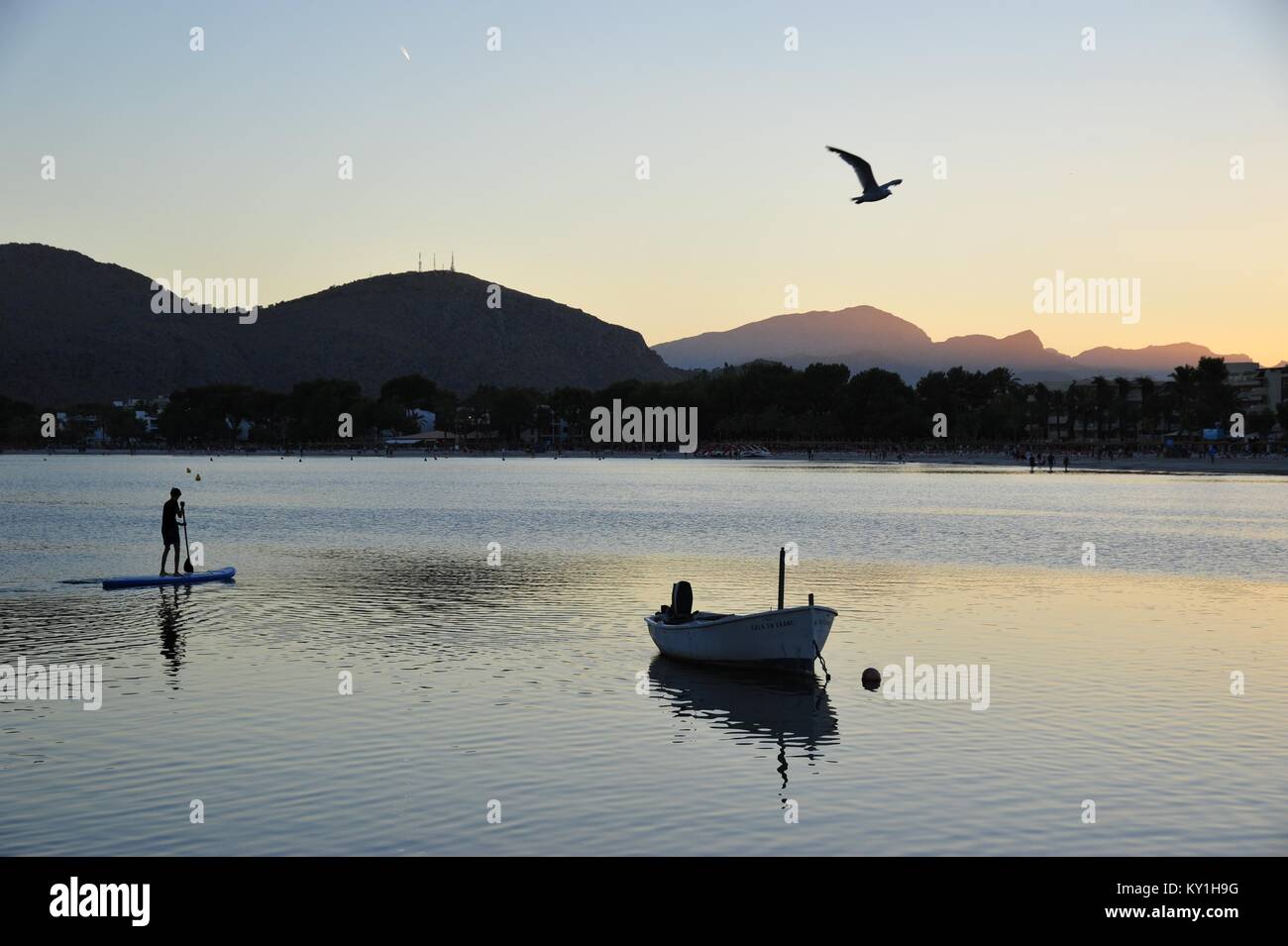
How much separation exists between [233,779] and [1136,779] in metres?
12.4

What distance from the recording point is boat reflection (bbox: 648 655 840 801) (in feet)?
67.9

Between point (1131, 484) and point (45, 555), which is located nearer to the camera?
point (45, 555)

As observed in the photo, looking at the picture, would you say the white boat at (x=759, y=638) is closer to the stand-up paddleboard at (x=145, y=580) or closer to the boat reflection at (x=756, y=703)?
the boat reflection at (x=756, y=703)

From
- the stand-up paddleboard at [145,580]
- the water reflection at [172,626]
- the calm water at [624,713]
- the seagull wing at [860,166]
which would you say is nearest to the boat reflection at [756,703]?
the calm water at [624,713]

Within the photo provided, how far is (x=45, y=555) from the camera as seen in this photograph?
53562 mm

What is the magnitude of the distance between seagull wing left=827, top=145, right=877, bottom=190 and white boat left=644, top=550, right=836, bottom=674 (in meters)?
11.0

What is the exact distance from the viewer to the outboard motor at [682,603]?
1110 inches

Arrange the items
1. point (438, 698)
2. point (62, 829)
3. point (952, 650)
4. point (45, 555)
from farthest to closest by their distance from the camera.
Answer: point (45, 555)
point (952, 650)
point (438, 698)
point (62, 829)

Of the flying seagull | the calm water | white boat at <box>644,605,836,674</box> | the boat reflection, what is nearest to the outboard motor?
white boat at <box>644,605,836,674</box>

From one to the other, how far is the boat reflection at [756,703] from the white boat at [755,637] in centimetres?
30

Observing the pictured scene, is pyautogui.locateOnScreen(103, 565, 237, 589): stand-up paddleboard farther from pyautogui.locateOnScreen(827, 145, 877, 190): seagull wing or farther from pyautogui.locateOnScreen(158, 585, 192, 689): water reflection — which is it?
pyautogui.locateOnScreen(827, 145, 877, 190): seagull wing

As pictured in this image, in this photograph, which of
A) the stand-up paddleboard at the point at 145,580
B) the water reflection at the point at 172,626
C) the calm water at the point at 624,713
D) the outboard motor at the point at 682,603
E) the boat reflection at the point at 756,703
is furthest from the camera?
the stand-up paddleboard at the point at 145,580
